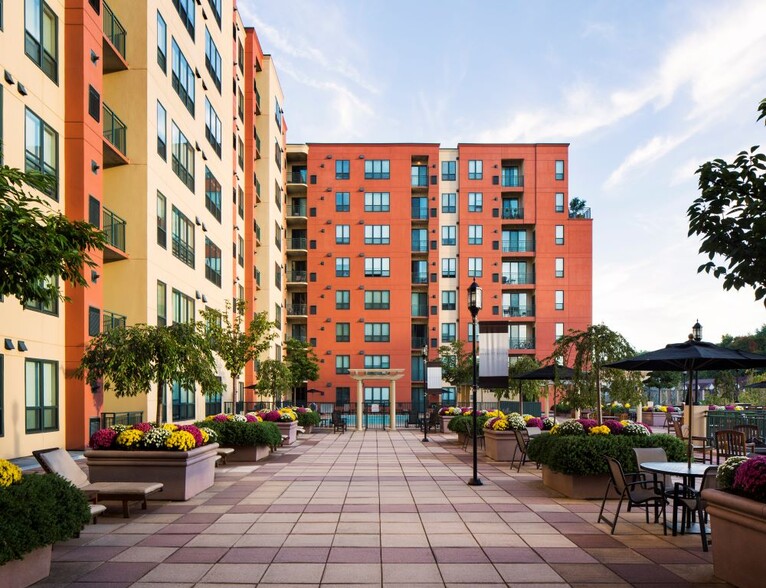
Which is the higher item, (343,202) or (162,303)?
(343,202)

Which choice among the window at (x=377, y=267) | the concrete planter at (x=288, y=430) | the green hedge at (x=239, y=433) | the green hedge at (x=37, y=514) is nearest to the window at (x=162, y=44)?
the concrete planter at (x=288, y=430)

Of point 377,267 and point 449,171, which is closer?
point 377,267

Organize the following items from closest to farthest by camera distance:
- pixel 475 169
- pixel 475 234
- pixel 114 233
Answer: pixel 114 233, pixel 475 234, pixel 475 169

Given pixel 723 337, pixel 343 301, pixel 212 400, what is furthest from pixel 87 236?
pixel 723 337

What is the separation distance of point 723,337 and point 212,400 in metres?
75.7

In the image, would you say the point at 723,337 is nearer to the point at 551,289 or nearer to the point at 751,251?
the point at 551,289

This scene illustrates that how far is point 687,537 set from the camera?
9.77m

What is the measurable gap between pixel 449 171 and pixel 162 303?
4308 cm

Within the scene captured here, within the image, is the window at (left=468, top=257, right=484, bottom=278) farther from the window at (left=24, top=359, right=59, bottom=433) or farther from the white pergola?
the window at (left=24, top=359, right=59, bottom=433)

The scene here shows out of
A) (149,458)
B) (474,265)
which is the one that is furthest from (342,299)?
(149,458)

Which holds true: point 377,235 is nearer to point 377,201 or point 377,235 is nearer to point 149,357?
point 377,201

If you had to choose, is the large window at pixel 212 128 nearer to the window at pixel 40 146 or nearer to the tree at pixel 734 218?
the window at pixel 40 146

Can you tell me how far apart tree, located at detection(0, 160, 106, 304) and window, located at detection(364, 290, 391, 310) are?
56.1 metres

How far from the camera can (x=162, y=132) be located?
27.7 m
